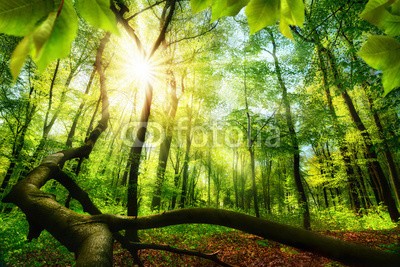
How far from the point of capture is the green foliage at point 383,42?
1.95 ft

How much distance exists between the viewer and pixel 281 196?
38.8 meters

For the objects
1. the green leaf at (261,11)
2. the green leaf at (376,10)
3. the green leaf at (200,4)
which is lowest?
the green leaf at (376,10)

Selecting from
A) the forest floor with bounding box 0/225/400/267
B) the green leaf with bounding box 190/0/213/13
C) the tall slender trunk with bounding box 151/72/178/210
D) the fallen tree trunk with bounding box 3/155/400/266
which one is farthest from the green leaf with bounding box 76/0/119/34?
the tall slender trunk with bounding box 151/72/178/210

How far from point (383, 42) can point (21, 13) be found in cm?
85

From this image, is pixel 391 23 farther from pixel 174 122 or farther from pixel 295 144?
pixel 295 144

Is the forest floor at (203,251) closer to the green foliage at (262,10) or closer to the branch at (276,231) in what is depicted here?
the branch at (276,231)

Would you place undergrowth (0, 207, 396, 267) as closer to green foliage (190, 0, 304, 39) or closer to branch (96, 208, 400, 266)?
branch (96, 208, 400, 266)

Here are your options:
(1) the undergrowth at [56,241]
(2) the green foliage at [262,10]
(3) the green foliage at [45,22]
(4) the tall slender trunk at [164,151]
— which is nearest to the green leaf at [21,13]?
(3) the green foliage at [45,22]

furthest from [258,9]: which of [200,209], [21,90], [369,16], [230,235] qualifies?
[21,90]

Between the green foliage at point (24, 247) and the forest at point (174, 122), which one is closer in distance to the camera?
the forest at point (174, 122)

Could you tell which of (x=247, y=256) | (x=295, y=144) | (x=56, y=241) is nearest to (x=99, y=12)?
(x=247, y=256)

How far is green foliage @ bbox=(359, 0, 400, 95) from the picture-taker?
594mm

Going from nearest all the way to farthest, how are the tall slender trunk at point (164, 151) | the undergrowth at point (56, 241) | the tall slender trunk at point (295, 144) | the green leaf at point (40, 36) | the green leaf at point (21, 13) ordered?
the green leaf at point (40, 36) < the green leaf at point (21, 13) < the undergrowth at point (56, 241) < the tall slender trunk at point (164, 151) < the tall slender trunk at point (295, 144)

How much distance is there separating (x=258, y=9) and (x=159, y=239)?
10665 millimetres
